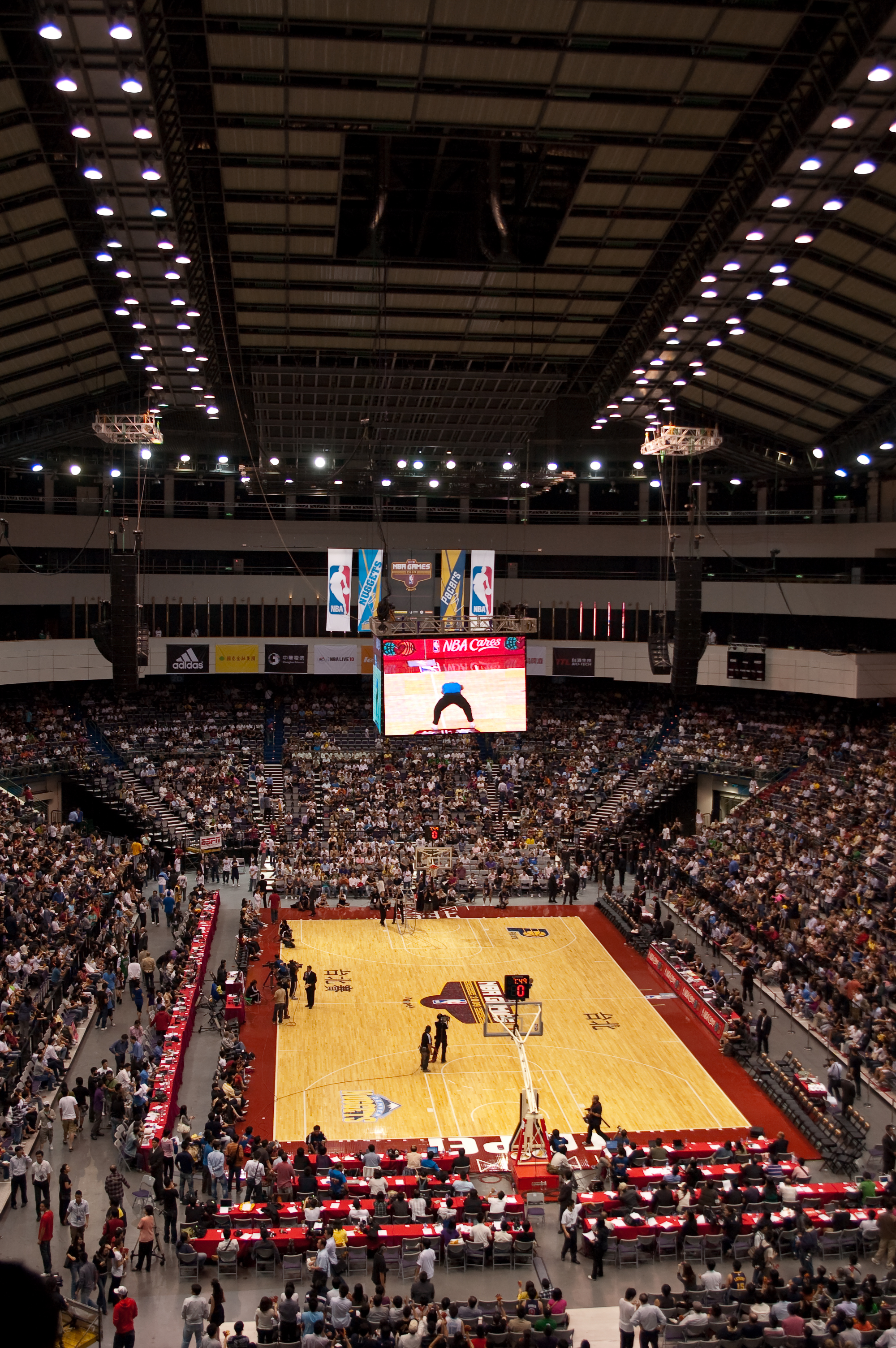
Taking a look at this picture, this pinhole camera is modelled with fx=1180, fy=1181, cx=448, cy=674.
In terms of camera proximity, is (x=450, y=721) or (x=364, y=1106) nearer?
(x=364, y=1106)

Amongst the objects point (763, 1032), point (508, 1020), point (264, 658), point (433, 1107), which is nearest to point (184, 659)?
point (264, 658)

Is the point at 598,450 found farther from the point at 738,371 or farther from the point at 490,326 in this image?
the point at 490,326

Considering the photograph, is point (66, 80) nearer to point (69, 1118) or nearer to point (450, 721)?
point (450, 721)

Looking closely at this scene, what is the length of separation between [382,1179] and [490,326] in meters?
18.7

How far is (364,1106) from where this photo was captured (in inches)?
914

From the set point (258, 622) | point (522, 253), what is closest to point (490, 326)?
point (522, 253)

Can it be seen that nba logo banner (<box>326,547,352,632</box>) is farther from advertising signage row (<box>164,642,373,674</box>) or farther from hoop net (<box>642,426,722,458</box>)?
advertising signage row (<box>164,642,373,674</box>)

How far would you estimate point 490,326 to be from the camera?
27.9 m

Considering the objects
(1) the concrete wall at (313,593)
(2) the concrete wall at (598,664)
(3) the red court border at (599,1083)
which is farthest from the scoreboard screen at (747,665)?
(3) the red court border at (599,1083)

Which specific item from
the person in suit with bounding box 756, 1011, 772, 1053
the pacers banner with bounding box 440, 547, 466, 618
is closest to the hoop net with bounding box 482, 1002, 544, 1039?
the person in suit with bounding box 756, 1011, 772, 1053

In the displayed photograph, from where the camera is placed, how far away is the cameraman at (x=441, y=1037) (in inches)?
976

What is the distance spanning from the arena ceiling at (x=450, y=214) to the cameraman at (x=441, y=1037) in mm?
15490

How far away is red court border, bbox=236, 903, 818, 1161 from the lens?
2211cm

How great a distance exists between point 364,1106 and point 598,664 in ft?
94.6
